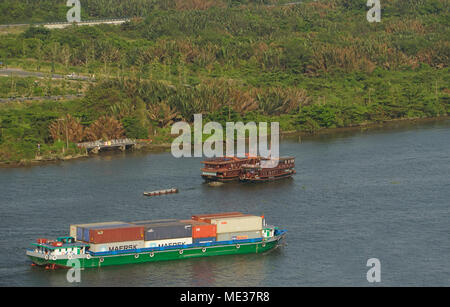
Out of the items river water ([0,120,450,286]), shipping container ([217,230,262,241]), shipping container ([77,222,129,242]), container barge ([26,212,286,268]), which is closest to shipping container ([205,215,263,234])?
container barge ([26,212,286,268])

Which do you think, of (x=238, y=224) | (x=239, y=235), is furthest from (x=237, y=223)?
(x=239, y=235)

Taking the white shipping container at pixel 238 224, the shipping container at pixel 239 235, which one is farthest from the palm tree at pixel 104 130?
the shipping container at pixel 239 235

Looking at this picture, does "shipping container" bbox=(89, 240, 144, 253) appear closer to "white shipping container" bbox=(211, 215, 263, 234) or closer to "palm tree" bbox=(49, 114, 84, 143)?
"white shipping container" bbox=(211, 215, 263, 234)

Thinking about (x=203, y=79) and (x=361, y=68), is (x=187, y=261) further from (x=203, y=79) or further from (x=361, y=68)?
(x=361, y=68)

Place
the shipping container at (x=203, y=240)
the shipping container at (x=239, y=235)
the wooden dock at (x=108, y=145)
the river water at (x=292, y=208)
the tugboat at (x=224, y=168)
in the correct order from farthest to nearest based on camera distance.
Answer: the wooden dock at (x=108, y=145)
the tugboat at (x=224, y=168)
the shipping container at (x=239, y=235)
the shipping container at (x=203, y=240)
the river water at (x=292, y=208)

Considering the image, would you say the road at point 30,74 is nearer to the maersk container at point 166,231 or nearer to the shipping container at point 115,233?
the maersk container at point 166,231
